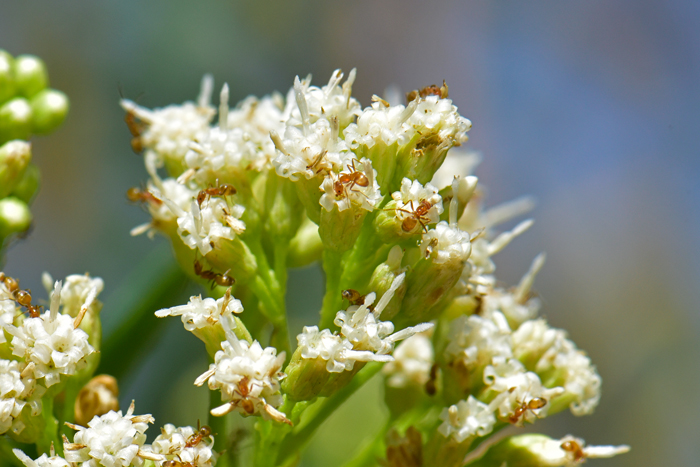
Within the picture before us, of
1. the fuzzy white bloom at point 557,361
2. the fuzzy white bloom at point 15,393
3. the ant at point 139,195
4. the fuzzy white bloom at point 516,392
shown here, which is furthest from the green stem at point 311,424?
the ant at point 139,195

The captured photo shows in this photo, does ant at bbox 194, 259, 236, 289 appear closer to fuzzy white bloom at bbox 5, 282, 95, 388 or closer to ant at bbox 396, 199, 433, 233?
fuzzy white bloom at bbox 5, 282, 95, 388

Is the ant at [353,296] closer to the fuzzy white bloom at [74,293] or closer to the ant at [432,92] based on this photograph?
the ant at [432,92]

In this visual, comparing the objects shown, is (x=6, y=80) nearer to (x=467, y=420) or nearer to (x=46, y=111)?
(x=46, y=111)

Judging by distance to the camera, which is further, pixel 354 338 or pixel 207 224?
pixel 207 224

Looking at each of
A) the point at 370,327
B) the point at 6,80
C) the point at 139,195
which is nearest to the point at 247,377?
the point at 370,327

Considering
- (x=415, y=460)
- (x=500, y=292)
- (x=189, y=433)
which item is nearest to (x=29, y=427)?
(x=189, y=433)
